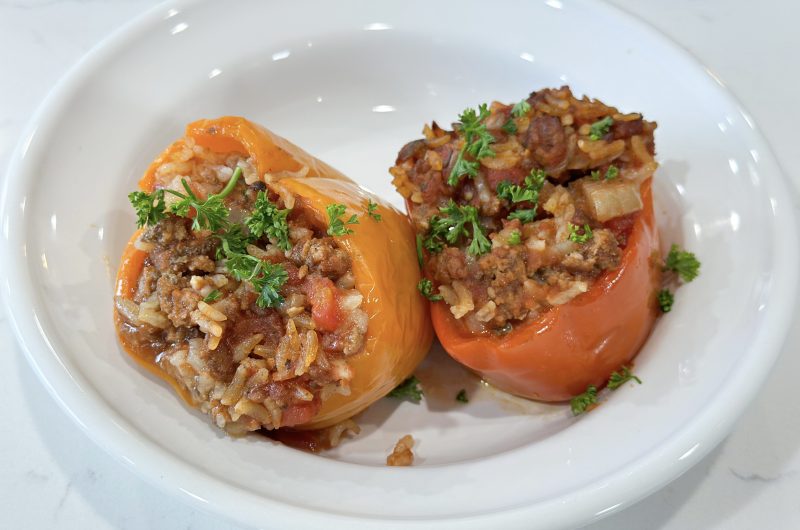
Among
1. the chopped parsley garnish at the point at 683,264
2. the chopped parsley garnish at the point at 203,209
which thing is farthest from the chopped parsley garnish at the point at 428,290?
the chopped parsley garnish at the point at 683,264

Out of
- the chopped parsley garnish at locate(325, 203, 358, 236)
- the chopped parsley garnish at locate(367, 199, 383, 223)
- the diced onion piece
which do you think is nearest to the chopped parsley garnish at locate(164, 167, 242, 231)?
the chopped parsley garnish at locate(325, 203, 358, 236)

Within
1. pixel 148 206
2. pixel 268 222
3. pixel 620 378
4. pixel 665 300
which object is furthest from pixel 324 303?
pixel 665 300

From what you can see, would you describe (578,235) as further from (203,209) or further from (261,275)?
(203,209)

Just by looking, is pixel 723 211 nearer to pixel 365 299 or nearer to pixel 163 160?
pixel 365 299

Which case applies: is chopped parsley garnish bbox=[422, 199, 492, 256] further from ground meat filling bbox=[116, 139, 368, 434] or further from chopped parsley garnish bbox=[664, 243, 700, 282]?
chopped parsley garnish bbox=[664, 243, 700, 282]

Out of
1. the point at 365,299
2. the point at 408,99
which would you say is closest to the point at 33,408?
the point at 365,299

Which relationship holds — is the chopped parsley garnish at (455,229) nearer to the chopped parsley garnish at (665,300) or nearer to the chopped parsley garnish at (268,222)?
the chopped parsley garnish at (268,222)
